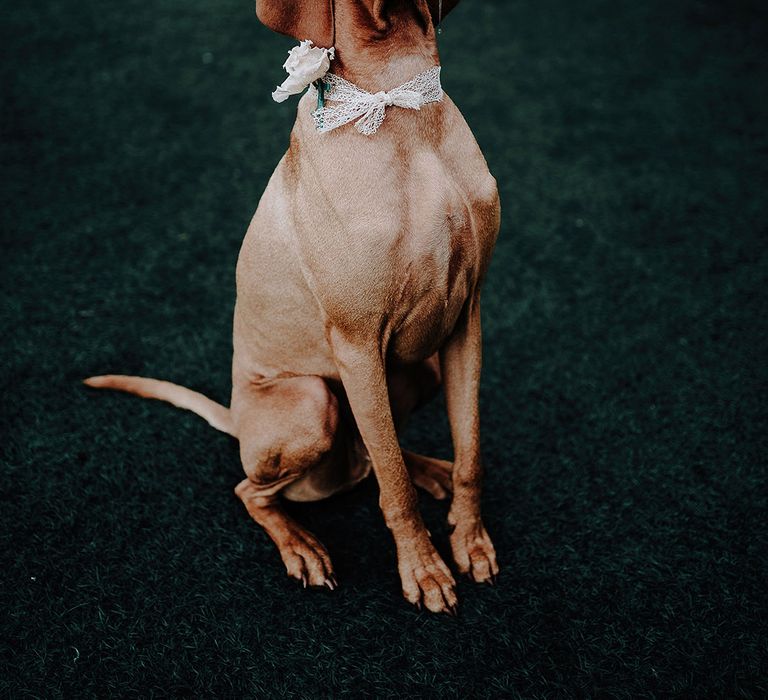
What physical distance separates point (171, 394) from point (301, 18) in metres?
1.52

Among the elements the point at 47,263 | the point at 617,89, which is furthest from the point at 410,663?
the point at 617,89

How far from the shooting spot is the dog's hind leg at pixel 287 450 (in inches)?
81.5

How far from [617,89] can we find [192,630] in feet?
14.5

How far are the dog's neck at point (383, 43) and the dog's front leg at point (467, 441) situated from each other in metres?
0.60

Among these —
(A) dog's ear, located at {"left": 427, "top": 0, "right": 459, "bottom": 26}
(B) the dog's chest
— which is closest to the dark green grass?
(B) the dog's chest

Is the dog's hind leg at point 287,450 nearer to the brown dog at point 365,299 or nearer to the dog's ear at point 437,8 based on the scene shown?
the brown dog at point 365,299

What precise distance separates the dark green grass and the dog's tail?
10 cm

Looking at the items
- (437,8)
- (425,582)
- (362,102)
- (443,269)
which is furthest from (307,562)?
(437,8)

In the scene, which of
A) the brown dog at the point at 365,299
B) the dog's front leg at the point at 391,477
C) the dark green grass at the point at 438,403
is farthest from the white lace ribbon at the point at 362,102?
the dark green grass at the point at 438,403

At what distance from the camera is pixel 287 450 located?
82.6 inches

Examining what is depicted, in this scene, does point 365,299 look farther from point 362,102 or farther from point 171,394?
point 171,394

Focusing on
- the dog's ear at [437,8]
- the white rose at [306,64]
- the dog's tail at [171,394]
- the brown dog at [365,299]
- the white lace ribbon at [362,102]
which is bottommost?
the dog's tail at [171,394]

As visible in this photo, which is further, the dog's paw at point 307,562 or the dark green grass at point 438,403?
the dog's paw at point 307,562

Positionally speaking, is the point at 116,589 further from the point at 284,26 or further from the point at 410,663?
the point at 284,26
